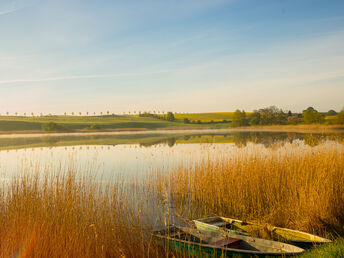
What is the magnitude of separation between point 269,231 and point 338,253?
166 centimetres

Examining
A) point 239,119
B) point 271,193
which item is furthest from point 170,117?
point 271,193

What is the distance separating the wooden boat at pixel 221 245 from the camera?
15.3ft

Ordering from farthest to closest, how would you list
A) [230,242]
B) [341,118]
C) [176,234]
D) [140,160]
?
[341,118], [140,160], [176,234], [230,242]

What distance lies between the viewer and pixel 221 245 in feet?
16.6

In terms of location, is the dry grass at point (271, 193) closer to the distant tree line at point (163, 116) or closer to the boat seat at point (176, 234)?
the boat seat at point (176, 234)

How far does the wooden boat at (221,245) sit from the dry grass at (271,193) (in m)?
1.33

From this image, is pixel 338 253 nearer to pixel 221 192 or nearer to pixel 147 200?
pixel 221 192

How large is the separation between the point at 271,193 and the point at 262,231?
2578mm

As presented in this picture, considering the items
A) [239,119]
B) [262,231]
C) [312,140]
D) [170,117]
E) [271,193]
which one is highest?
[170,117]

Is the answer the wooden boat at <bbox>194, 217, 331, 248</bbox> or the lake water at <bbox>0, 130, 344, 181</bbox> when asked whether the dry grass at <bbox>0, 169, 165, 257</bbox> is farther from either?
the wooden boat at <bbox>194, 217, 331, 248</bbox>

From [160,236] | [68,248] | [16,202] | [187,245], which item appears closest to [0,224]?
[16,202]

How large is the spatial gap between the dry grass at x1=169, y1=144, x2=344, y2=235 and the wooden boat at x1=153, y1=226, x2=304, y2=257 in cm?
133

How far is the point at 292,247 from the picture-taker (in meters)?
4.67

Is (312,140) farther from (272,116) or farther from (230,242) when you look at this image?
(272,116)
